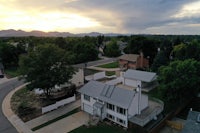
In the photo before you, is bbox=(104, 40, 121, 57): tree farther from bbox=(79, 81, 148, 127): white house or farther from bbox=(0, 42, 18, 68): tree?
bbox=(79, 81, 148, 127): white house

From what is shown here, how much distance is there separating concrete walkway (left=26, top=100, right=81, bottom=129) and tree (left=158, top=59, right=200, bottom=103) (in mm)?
12802

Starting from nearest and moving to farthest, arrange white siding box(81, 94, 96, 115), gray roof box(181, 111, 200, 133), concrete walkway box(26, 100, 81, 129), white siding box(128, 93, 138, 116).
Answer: gray roof box(181, 111, 200, 133), white siding box(128, 93, 138, 116), concrete walkway box(26, 100, 81, 129), white siding box(81, 94, 96, 115)

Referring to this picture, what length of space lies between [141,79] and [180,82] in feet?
33.9

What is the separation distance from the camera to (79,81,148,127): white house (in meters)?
19.4

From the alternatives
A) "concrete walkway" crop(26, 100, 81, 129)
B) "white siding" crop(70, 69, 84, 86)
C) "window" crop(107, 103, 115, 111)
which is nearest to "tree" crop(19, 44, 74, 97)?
"concrete walkway" crop(26, 100, 81, 129)

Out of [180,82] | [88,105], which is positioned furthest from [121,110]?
[180,82]

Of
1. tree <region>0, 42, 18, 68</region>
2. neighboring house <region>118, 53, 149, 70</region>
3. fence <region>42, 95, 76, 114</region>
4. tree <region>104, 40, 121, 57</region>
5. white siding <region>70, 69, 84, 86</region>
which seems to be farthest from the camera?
tree <region>104, 40, 121, 57</region>

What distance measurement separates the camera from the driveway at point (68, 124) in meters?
19.2

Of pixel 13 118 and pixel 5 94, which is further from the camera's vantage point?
pixel 5 94

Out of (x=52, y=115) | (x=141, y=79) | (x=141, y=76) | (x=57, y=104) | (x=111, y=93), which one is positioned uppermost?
(x=111, y=93)

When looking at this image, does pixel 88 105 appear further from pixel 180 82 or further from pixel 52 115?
pixel 180 82

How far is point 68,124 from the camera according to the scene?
20359 millimetres

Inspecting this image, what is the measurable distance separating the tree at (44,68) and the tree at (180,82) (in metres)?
14.2

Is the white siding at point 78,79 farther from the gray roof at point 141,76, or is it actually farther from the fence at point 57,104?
the gray roof at point 141,76
